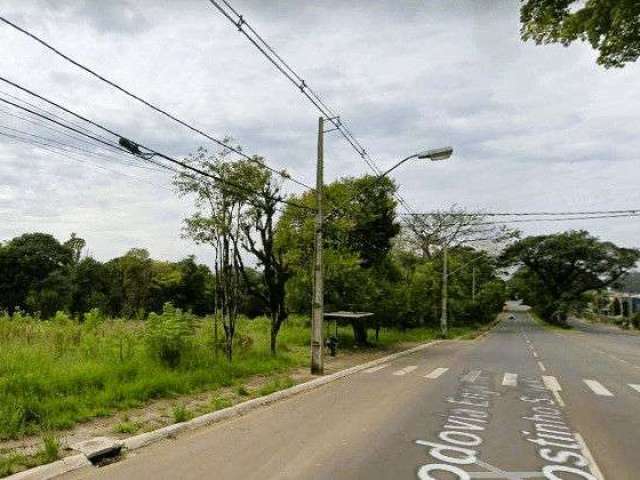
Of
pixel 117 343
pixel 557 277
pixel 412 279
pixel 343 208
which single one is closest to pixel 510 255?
pixel 557 277

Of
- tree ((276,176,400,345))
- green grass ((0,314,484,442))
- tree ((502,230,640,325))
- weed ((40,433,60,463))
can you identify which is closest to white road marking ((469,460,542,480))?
weed ((40,433,60,463))

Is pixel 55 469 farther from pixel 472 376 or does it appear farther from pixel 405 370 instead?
pixel 405 370

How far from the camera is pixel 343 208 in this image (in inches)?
954

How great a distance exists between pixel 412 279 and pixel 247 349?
25.0m

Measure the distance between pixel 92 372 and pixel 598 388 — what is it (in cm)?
1279

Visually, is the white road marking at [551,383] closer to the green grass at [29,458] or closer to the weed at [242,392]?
the weed at [242,392]

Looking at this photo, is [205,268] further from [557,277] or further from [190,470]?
[190,470]

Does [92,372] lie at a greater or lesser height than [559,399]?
greater

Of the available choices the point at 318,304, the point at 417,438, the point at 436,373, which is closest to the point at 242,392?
the point at 417,438

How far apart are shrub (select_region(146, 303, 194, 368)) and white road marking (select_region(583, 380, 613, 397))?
10.6 m

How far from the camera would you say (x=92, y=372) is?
10.7m

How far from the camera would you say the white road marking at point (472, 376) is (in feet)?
50.4

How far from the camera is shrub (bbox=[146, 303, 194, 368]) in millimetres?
12992

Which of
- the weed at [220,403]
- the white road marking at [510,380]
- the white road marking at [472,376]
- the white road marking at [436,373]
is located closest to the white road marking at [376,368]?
the white road marking at [436,373]
